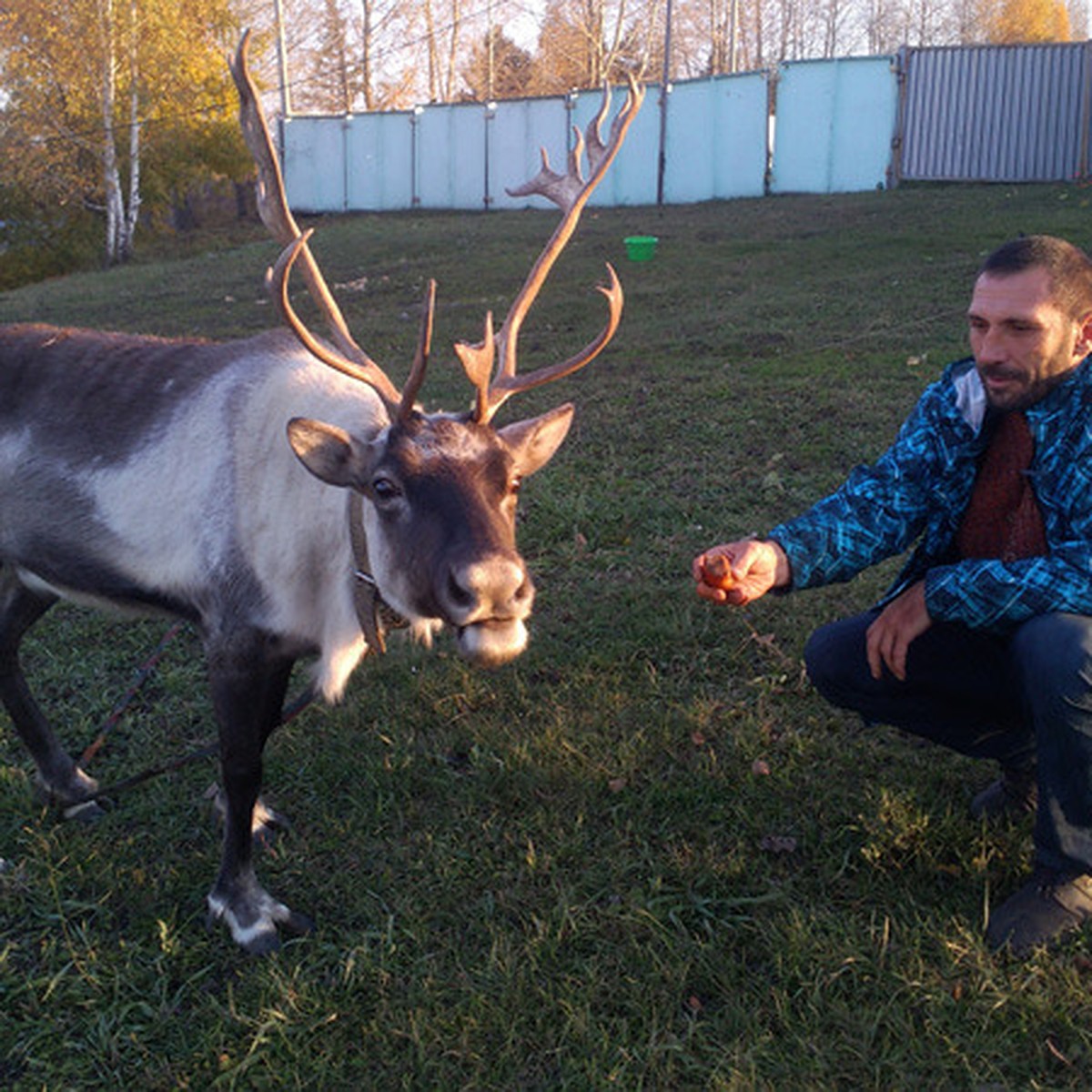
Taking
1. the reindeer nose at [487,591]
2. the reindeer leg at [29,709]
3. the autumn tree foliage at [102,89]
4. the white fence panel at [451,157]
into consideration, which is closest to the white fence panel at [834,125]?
the white fence panel at [451,157]

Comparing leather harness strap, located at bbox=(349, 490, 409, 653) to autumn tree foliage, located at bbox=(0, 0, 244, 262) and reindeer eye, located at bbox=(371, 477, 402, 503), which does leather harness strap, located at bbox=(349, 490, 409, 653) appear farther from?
autumn tree foliage, located at bbox=(0, 0, 244, 262)

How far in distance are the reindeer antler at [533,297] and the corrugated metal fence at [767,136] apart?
15.7 metres

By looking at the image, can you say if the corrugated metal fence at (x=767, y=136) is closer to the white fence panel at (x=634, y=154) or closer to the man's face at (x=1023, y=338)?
the white fence panel at (x=634, y=154)

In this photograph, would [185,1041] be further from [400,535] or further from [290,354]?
[290,354]

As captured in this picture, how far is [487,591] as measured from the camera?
237cm

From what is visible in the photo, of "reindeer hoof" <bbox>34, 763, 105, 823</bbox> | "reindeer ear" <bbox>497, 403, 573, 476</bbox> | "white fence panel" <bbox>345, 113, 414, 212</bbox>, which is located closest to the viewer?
"reindeer ear" <bbox>497, 403, 573, 476</bbox>

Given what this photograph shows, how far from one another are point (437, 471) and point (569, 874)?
1.25 metres

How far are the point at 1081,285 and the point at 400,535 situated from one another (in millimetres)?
1809

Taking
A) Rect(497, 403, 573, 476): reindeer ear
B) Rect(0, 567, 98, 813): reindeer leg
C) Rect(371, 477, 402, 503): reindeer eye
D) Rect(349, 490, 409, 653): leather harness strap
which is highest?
Rect(497, 403, 573, 476): reindeer ear

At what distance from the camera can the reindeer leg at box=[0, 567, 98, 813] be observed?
3.57 meters

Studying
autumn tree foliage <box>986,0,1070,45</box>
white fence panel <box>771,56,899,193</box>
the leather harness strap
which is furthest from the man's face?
autumn tree foliage <box>986,0,1070,45</box>

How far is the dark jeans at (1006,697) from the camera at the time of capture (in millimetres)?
2541

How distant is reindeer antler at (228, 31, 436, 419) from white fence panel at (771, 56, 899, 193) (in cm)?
1704

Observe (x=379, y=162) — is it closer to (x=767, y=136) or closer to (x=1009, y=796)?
(x=767, y=136)
